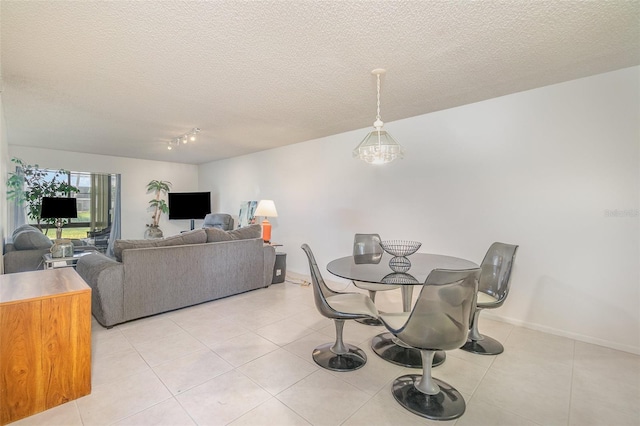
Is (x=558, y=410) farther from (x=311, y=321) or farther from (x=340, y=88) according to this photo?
(x=340, y=88)

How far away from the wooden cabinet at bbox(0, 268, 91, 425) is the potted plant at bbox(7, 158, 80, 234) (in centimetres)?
407

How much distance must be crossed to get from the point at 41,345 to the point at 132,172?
602 centimetres

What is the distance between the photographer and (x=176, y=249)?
3.22m

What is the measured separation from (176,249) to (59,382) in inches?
63.3

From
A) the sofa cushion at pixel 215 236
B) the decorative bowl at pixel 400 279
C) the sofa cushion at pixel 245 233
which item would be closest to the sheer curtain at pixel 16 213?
the sofa cushion at pixel 215 236

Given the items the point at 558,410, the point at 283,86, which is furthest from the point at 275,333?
the point at 283,86

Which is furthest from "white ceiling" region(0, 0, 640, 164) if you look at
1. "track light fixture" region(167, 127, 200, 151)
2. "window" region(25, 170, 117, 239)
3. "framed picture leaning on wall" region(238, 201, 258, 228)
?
"window" region(25, 170, 117, 239)

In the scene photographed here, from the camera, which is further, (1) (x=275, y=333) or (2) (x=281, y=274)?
(2) (x=281, y=274)

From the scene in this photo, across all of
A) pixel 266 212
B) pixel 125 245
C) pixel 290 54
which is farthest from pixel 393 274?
pixel 266 212

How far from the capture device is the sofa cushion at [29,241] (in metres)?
3.97

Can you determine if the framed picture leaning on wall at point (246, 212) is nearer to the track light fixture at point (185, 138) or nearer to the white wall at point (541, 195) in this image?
the track light fixture at point (185, 138)

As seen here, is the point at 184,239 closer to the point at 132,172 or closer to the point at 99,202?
the point at 132,172

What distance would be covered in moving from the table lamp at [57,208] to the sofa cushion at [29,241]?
0.28 metres

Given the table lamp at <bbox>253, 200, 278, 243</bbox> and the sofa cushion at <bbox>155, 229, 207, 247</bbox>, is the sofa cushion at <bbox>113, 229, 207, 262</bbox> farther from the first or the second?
the table lamp at <bbox>253, 200, 278, 243</bbox>
